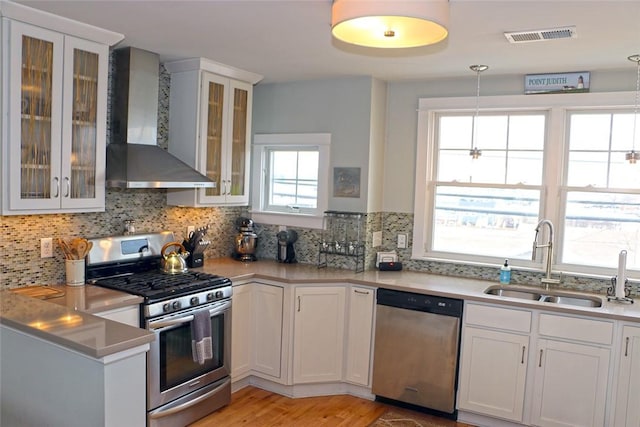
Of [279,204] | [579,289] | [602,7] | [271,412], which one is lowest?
[271,412]

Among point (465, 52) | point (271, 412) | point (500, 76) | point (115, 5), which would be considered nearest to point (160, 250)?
point (271, 412)

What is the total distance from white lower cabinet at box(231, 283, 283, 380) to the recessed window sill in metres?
0.77

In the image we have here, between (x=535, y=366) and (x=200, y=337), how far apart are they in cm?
218

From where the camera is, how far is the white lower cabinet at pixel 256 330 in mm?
3809

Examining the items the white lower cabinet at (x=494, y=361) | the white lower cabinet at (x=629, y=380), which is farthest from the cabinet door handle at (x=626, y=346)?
the white lower cabinet at (x=494, y=361)

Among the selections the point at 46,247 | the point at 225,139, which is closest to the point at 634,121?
the point at 225,139

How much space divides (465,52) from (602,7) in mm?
953

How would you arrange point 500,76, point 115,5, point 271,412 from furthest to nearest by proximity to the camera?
point 500,76, point 271,412, point 115,5

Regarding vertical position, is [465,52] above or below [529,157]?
above

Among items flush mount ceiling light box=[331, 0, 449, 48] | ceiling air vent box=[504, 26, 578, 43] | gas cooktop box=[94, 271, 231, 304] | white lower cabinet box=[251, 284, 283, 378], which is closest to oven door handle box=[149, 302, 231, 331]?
gas cooktop box=[94, 271, 231, 304]

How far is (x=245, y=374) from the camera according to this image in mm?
3932

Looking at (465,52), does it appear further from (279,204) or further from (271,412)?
(271,412)

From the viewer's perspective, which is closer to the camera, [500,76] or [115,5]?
[115,5]

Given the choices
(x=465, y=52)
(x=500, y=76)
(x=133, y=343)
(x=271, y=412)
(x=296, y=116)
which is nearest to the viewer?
(x=133, y=343)
